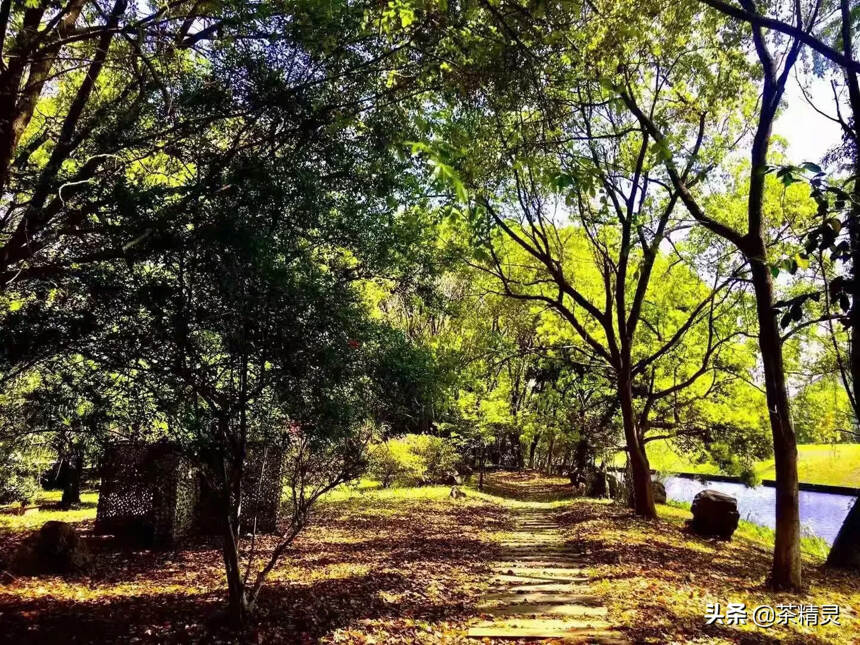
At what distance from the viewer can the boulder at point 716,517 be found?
11.2 metres

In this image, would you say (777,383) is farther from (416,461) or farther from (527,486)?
(527,486)

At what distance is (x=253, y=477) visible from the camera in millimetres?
10047

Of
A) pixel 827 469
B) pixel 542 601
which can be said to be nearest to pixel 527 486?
pixel 542 601

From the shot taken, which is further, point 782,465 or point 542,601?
point 782,465

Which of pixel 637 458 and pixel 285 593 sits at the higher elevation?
pixel 637 458

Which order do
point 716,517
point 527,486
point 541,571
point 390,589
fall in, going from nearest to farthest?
1. point 390,589
2. point 541,571
3. point 716,517
4. point 527,486

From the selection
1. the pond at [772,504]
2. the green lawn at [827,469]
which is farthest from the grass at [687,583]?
the green lawn at [827,469]

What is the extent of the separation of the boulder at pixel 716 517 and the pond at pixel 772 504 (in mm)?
5597

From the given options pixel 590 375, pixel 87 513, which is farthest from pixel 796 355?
pixel 87 513

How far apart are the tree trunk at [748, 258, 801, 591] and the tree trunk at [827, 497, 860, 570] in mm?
2578

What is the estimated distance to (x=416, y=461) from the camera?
19.2m

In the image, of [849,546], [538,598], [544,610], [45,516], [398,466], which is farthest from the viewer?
[398,466]

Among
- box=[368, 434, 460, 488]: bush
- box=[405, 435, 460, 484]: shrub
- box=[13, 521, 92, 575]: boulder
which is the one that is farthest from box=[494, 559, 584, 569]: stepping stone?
box=[405, 435, 460, 484]: shrub

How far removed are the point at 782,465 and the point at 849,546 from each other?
3.28m
